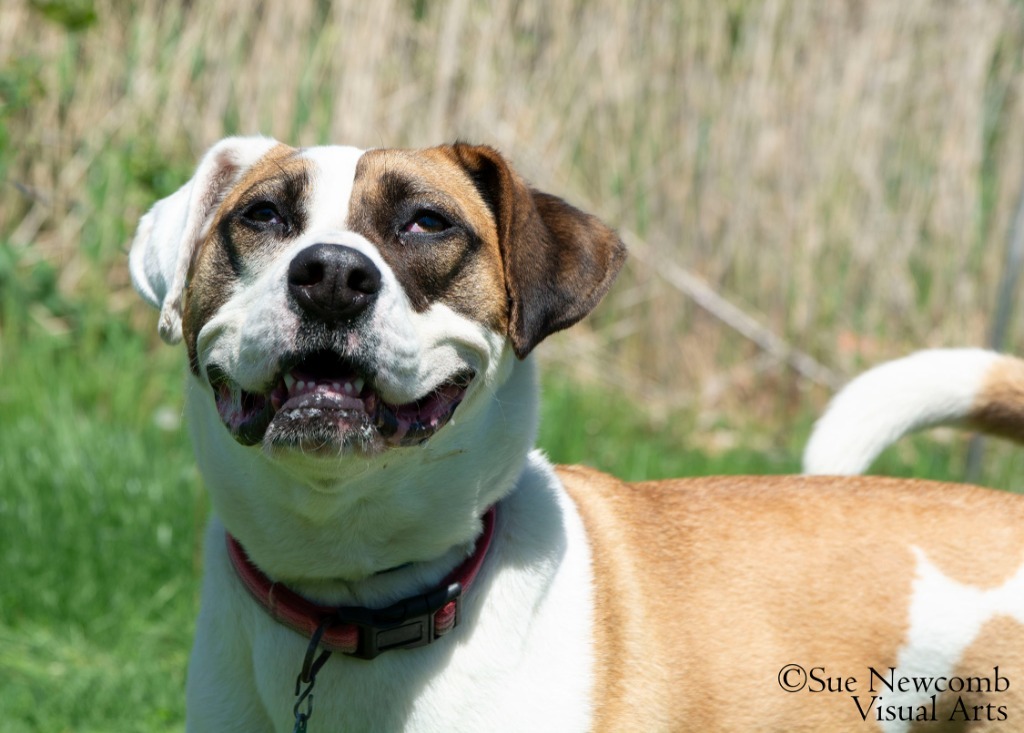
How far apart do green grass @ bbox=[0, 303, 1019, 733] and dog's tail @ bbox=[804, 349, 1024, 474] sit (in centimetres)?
232

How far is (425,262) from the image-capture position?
274cm

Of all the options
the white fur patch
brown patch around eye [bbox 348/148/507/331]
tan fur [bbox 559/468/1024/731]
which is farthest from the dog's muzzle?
the white fur patch

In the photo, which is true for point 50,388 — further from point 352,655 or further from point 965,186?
point 965,186

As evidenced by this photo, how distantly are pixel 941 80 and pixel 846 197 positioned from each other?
874mm

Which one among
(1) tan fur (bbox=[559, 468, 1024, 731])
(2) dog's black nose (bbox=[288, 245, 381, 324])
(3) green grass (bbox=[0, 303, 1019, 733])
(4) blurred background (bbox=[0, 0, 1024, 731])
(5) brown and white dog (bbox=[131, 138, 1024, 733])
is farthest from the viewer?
(4) blurred background (bbox=[0, 0, 1024, 731])

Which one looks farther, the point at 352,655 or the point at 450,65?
the point at 450,65

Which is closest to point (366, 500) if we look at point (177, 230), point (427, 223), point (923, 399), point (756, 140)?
point (427, 223)

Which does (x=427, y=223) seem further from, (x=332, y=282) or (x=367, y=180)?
(x=332, y=282)

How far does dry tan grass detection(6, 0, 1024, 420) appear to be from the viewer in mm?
6961

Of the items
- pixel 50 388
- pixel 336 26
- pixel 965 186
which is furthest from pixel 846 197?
pixel 50 388

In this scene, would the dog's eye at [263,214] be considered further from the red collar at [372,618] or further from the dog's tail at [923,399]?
the dog's tail at [923,399]

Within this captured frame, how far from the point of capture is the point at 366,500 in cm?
272

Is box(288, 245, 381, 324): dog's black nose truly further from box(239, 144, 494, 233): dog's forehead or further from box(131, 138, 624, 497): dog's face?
box(239, 144, 494, 233): dog's forehead

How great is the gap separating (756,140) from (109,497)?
4125 mm
